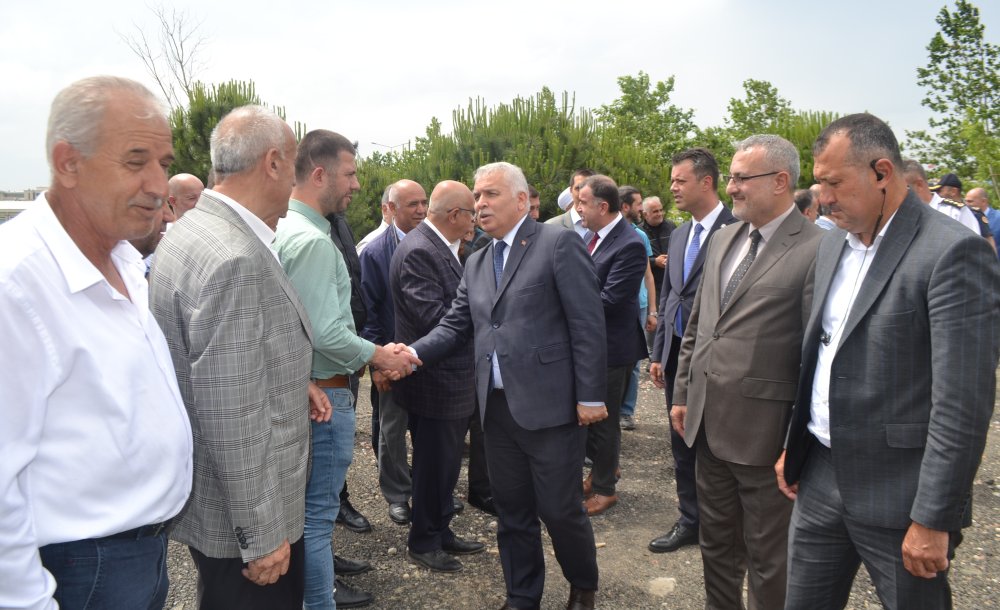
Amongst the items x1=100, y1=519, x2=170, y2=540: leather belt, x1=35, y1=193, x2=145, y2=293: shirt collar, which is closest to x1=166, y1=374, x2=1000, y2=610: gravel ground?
x1=100, y1=519, x2=170, y2=540: leather belt

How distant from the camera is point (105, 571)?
1.56 m

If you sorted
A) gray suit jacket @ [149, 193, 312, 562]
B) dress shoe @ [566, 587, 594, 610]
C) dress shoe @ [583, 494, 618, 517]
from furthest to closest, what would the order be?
dress shoe @ [583, 494, 618, 517]
dress shoe @ [566, 587, 594, 610]
gray suit jacket @ [149, 193, 312, 562]

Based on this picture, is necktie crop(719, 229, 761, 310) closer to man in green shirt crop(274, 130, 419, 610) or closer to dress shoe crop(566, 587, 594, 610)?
dress shoe crop(566, 587, 594, 610)

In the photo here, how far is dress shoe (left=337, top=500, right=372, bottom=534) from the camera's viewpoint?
4.64 m

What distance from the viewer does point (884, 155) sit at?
2266 mm

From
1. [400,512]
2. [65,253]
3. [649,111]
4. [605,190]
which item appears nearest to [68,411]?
[65,253]

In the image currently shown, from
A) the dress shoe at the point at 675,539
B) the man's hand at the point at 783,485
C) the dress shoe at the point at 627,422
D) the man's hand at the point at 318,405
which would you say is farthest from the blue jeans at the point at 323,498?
the dress shoe at the point at 627,422

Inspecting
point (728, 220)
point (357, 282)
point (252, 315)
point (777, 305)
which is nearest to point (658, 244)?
point (728, 220)

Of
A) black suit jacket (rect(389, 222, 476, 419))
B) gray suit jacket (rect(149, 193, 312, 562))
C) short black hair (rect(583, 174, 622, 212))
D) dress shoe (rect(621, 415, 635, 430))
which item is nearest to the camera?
gray suit jacket (rect(149, 193, 312, 562))

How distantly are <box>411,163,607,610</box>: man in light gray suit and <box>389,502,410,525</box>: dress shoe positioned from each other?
1.46 m

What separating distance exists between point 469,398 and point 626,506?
5.64ft

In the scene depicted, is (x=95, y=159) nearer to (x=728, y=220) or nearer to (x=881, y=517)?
(x=881, y=517)

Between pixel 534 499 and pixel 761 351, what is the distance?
4.61ft

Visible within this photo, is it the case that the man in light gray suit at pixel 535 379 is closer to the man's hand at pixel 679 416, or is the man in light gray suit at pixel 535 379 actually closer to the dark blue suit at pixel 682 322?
the man's hand at pixel 679 416
